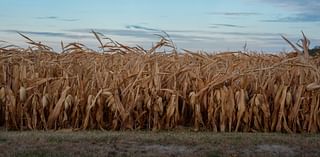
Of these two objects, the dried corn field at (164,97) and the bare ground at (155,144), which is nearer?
the bare ground at (155,144)

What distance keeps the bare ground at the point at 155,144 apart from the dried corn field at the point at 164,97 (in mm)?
645

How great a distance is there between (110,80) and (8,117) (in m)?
1.58

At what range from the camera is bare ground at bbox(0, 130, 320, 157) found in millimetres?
7734

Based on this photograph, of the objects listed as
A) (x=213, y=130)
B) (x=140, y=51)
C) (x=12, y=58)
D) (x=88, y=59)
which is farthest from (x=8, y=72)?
(x=213, y=130)

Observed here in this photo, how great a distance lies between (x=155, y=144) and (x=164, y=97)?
1.83m

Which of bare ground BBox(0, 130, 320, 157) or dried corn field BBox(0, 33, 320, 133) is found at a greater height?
dried corn field BBox(0, 33, 320, 133)

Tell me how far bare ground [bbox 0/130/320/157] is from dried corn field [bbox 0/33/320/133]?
64 centimetres

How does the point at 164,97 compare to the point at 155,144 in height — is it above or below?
above

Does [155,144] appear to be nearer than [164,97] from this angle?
Yes

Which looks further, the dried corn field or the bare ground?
the dried corn field

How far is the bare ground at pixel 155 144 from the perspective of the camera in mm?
7734

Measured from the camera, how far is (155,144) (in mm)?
8305

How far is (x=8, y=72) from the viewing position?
408 inches

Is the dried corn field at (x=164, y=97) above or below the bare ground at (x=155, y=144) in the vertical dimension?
above
